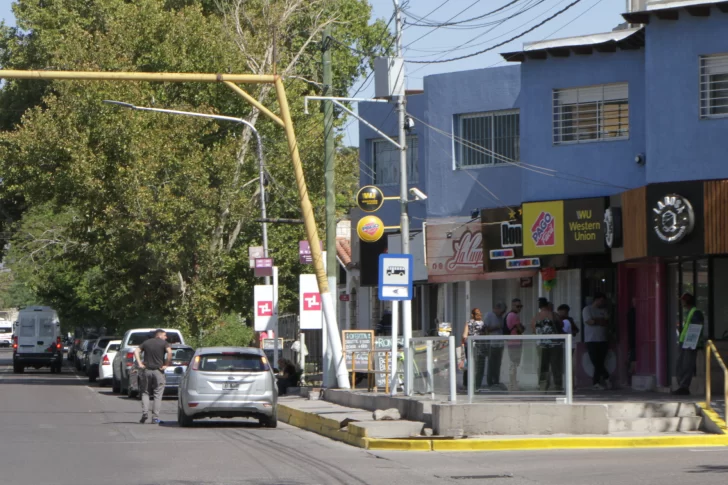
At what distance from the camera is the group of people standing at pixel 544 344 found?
59.4ft

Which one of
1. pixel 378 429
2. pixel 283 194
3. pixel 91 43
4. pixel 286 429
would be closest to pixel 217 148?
pixel 283 194

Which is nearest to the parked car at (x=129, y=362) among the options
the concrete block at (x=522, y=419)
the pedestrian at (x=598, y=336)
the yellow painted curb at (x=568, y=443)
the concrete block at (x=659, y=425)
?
the pedestrian at (x=598, y=336)

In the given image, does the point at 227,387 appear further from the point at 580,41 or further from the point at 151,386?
the point at 580,41

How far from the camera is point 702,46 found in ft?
74.2

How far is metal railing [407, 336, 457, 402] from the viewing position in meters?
18.8

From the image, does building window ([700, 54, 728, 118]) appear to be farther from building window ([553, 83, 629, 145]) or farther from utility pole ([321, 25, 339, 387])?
utility pole ([321, 25, 339, 387])

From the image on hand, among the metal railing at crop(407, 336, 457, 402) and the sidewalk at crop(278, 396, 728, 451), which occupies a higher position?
the metal railing at crop(407, 336, 457, 402)

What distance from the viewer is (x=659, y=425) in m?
18.3

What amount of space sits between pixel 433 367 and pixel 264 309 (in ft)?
40.5

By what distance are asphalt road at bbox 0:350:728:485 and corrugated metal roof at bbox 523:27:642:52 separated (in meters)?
10.9

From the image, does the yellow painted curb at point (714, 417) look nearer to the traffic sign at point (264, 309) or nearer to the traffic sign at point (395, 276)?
the traffic sign at point (395, 276)

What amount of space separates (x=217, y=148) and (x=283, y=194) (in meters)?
2.72

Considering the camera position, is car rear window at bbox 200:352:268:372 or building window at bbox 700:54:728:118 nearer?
car rear window at bbox 200:352:268:372

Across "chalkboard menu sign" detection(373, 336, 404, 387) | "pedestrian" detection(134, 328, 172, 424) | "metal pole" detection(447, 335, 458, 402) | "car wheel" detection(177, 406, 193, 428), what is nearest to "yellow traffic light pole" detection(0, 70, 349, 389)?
"chalkboard menu sign" detection(373, 336, 404, 387)
